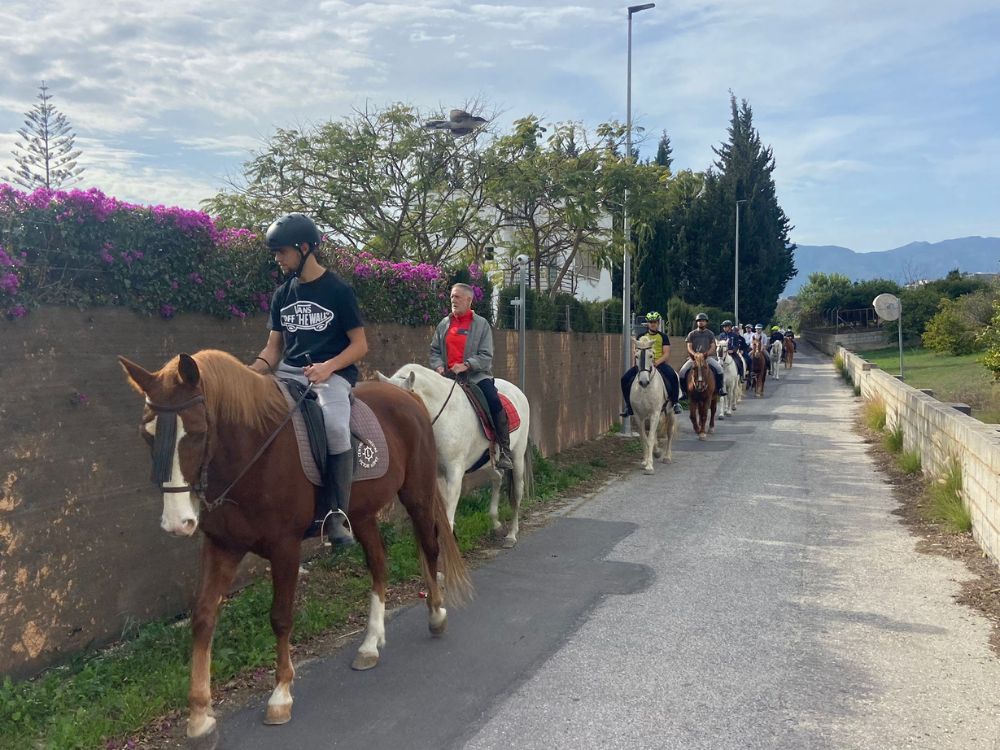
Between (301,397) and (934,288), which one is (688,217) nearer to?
(934,288)

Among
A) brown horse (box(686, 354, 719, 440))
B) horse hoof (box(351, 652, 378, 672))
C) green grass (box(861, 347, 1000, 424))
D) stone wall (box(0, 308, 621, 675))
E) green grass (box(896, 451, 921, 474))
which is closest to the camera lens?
stone wall (box(0, 308, 621, 675))

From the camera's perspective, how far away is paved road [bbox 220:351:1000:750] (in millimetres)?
3941

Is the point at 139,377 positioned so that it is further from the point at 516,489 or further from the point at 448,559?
the point at 516,489

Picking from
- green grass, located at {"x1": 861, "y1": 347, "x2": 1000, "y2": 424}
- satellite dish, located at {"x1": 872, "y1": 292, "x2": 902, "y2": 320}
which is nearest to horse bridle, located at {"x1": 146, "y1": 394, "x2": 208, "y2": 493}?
green grass, located at {"x1": 861, "y1": 347, "x2": 1000, "y2": 424}

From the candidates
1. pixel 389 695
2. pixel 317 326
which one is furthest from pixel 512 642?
pixel 317 326

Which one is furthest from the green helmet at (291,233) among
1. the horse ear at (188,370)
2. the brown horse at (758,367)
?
the brown horse at (758,367)

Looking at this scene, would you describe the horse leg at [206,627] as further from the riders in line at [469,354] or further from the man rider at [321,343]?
the riders in line at [469,354]

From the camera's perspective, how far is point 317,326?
14.9ft

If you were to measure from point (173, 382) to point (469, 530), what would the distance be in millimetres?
4947

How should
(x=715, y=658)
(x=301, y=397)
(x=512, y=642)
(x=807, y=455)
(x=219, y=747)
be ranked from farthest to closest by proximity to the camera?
(x=807, y=455)
(x=512, y=642)
(x=715, y=658)
(x=301, y=397)
(x=219, y=747)

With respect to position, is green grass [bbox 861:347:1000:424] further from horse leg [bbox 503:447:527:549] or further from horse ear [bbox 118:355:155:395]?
horse ear [bbox 118:355:155:395]

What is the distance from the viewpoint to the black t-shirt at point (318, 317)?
14.9 feet

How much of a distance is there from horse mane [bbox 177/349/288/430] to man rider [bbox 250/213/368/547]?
1.10 feet

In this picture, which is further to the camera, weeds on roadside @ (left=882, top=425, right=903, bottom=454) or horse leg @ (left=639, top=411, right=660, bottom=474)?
weeds on roadside @ (left=882, top=425, right=903, bottom=454)
